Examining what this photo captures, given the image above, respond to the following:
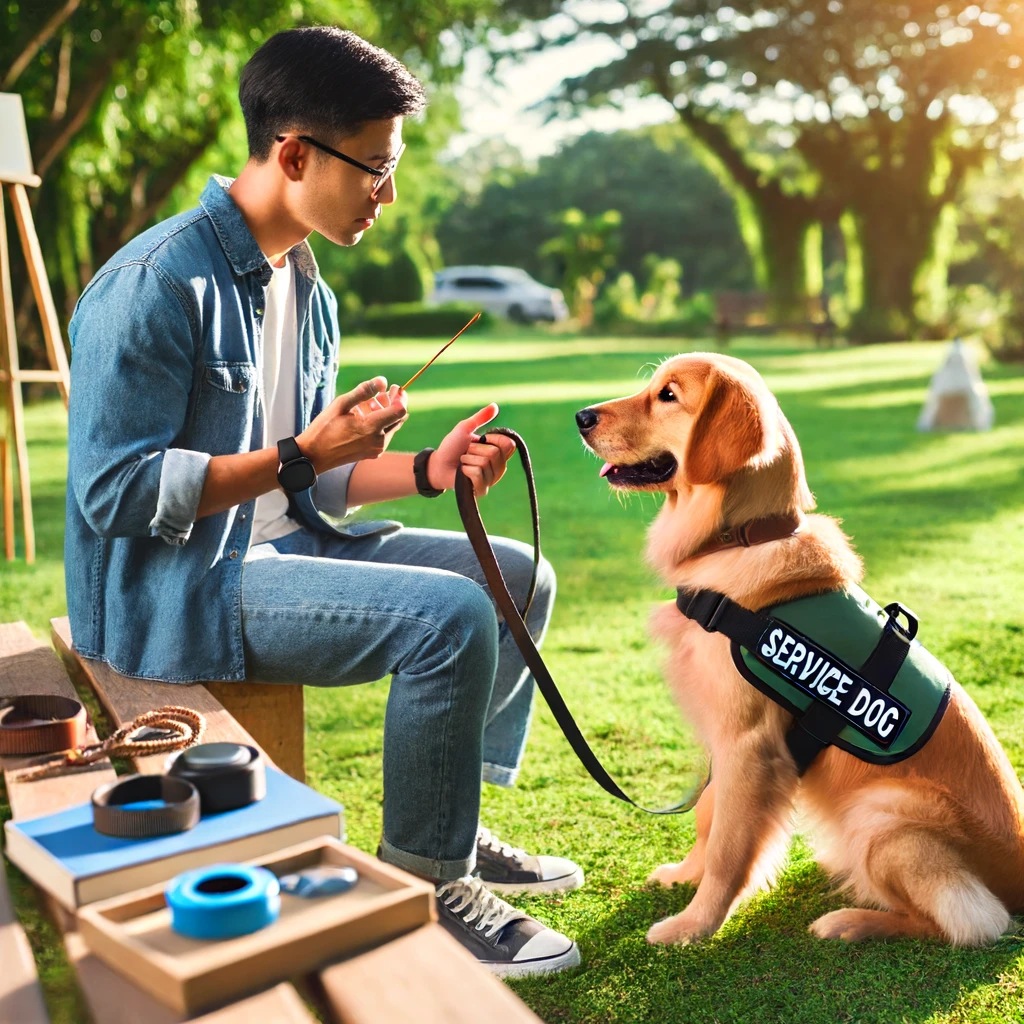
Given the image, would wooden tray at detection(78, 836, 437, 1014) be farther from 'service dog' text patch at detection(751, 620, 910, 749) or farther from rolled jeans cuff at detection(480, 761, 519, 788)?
rolled jeans cuff at detection(480, 761, 519, 788)

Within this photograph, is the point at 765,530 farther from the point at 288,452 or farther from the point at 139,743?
the point at 139,743

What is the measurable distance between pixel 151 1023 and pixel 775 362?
18.3m

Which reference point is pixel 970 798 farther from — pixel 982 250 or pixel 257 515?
pixel 982 250

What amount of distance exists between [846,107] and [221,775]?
30029mm

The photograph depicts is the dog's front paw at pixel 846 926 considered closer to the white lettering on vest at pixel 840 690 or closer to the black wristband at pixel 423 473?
the white lettering on vest at pixel 840 690

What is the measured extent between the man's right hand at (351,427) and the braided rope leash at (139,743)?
0.56 meters

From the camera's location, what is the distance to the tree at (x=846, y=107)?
25469mm

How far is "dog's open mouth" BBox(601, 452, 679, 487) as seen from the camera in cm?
271

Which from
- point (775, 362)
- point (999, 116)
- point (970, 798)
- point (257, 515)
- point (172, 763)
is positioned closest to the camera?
point (172, 763)

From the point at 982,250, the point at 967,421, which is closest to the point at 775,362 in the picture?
the point at 967,421

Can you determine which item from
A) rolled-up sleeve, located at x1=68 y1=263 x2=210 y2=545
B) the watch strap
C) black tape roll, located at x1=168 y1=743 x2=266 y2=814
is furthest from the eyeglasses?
black tape roll, located at x1=168 y1=743 x2=266 y2=814

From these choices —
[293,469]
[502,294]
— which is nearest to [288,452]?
[293,469]

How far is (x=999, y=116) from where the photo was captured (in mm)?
26594

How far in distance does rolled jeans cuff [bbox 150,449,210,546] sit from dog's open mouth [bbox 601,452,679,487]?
105 cm
